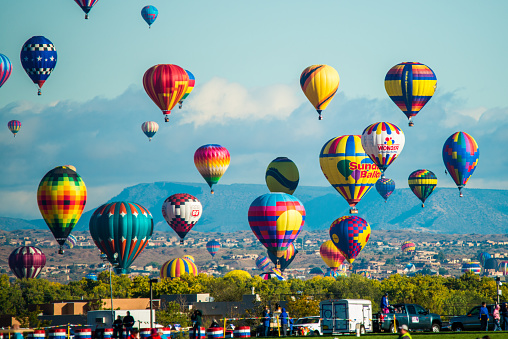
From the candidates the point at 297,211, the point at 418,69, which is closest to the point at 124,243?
the point at 297,211

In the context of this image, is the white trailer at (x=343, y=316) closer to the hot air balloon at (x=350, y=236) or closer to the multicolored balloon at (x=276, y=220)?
the multicolored balloon at (x=276, y=220)

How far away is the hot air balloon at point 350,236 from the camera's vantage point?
122 meters

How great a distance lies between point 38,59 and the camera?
10481 cm

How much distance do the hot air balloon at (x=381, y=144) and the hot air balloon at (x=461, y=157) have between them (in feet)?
37.3

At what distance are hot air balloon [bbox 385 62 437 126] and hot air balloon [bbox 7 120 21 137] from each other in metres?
83.4

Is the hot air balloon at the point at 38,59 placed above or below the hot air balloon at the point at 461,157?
above

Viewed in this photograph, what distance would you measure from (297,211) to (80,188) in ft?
80.9

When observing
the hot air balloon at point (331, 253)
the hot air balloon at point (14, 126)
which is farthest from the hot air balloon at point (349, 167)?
the hot air balloon at point (14, 126)

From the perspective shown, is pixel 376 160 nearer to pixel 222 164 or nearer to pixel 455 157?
pixel 455 157

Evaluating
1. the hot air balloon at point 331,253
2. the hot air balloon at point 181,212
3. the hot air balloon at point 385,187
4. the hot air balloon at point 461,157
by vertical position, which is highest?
the hot air balloon at point 385,187

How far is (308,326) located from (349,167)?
167ft

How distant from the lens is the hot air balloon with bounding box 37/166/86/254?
99.2 meters

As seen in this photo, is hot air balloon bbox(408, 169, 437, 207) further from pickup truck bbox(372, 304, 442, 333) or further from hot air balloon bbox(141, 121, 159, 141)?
pickup truck bbox(372, 304, 442, 333)

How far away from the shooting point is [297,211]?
333 feet
